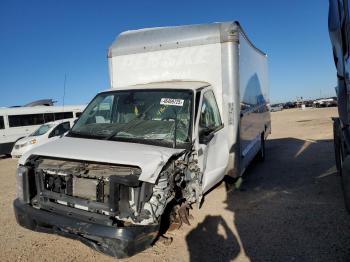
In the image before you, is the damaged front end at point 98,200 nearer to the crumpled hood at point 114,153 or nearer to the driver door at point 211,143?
the crumpled hood at point 114,153

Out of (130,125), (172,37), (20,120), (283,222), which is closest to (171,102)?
(130,125)

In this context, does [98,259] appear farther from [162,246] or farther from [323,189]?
[323,189]

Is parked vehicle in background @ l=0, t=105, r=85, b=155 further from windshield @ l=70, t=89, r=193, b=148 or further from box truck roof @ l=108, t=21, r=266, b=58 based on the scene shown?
windshield @ l=70, t=89, r=193, b=148

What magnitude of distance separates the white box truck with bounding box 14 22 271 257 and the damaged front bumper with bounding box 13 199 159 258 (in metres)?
0.01

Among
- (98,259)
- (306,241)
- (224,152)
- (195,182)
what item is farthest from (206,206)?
(98,259)

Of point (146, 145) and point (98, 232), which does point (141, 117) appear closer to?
point (146, 145)

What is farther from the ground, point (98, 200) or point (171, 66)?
point (171, 66)

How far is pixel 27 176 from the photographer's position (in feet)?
13.9

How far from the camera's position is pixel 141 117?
5168 millimetres

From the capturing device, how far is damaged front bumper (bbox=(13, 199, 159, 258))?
142 inches

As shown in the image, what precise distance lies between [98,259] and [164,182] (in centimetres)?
135

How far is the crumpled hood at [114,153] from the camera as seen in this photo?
3828mm

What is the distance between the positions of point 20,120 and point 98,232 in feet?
55.7

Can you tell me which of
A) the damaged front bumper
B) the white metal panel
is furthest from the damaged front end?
the white metal panel
